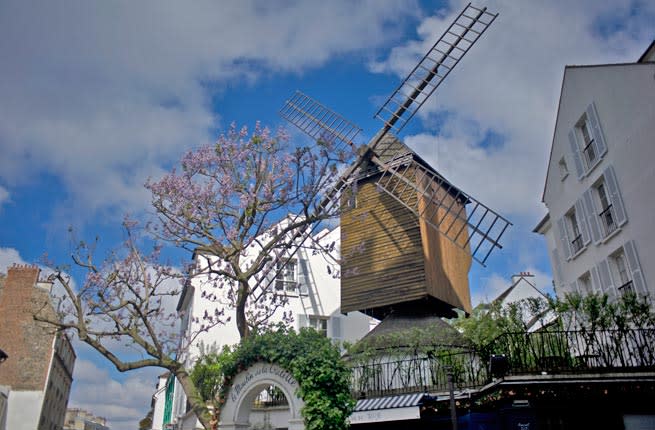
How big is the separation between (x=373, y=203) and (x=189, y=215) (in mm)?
8959

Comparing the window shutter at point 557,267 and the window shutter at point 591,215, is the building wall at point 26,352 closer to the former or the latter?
the window shutter at point 557,267

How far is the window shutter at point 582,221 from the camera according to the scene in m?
16.4

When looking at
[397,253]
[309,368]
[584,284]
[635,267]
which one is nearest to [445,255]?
[397,253]

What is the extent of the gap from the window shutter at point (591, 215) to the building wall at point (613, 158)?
15cm

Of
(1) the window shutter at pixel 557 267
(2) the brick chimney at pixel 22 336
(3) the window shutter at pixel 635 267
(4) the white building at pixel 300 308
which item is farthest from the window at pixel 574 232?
(2) the brick chimney at pixel 22 336

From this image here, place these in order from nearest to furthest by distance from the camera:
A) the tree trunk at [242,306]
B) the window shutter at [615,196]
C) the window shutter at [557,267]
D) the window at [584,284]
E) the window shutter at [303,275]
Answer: the tree trunk at [242,306], the window shutter at [615,196], the window at [584,284], the window shutter at [557,267], the window shutter at [303,275]

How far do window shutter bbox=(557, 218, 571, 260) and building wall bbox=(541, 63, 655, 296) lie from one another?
0.47 ft

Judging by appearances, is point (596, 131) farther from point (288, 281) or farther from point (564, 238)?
point (288, 281)

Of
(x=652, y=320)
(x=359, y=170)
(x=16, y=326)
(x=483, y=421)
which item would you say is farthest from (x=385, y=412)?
(x=16, y=326)

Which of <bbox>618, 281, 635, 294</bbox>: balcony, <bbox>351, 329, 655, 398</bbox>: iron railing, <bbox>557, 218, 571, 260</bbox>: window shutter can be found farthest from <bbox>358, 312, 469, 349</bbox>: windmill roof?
<bbox>557, 218, 571, 260</bbox>: window shutter

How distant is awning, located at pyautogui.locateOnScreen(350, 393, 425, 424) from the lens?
41.3ft

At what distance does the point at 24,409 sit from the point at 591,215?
26574mm

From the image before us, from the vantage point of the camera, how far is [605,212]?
1561 centimetres

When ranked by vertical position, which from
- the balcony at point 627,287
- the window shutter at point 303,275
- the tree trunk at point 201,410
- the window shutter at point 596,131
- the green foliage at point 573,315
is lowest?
the tree trunk at point 201,410
